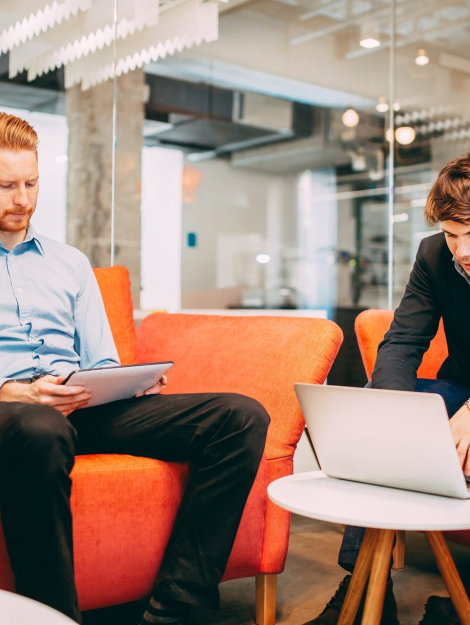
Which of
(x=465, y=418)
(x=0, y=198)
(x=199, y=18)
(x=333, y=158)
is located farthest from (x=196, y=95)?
(x=465, y=418)

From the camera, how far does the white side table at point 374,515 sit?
1.05 m

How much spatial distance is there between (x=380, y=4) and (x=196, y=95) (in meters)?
2.06

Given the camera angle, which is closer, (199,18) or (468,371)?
(468,371)

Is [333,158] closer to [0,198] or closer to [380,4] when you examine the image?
[380,4]

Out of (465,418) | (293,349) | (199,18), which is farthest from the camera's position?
(199,18)

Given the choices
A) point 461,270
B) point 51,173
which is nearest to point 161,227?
point 51,173

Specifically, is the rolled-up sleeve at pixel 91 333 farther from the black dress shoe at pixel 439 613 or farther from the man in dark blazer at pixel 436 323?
the black dress shoe at pixel 439 613

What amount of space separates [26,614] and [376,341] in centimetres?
153

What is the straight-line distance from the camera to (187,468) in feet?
5.14

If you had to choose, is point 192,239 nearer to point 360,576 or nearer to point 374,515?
point 360,576

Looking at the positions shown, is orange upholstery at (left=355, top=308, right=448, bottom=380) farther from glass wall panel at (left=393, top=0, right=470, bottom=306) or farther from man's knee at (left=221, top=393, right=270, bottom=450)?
glass wall panel at (left=393, top=0, right=470, bottom=306)

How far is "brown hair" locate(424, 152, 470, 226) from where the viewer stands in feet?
4.76

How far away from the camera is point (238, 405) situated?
1501 millimetres

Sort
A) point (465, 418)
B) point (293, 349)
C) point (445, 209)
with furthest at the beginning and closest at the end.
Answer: point (293, 349), point (445, 209), point (465, 418)
